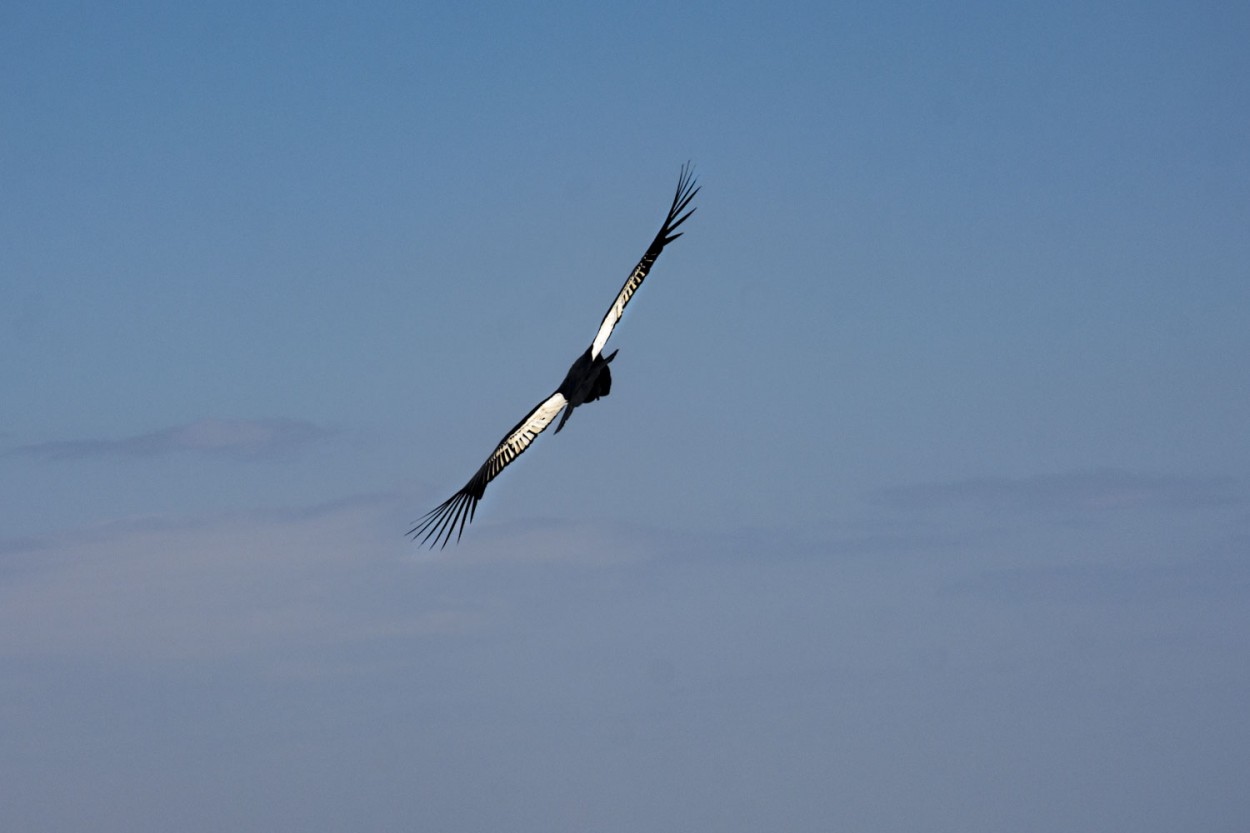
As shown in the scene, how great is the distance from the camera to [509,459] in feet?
170

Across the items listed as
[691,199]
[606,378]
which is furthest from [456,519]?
[691,199]

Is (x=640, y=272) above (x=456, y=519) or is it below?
above

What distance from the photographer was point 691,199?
183 ft

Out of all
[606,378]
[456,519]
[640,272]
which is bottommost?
[456,519]

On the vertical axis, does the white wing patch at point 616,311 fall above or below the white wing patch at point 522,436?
above

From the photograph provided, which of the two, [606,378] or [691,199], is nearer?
[606,378]

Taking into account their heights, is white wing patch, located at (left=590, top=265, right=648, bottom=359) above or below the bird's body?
above

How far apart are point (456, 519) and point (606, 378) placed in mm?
6838

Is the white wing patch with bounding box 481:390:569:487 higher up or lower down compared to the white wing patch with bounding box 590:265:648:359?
lower down

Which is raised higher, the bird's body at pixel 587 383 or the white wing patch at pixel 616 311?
the white wing patch at pixel 616 311

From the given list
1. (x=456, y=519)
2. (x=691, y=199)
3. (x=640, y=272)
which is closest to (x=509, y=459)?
(x=456, y=519)

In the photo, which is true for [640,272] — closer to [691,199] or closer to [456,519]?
[691,199]

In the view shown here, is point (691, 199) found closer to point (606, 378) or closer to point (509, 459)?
point (606, 378)

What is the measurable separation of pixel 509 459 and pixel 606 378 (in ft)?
14.0
